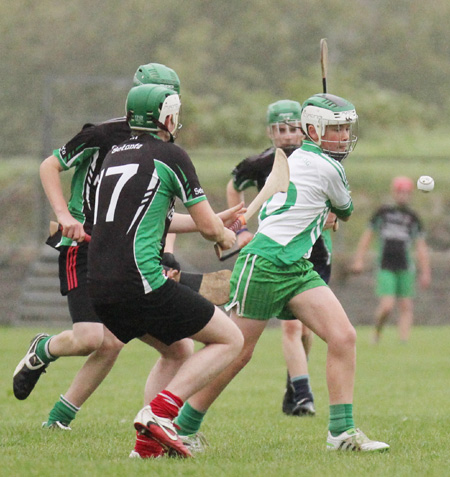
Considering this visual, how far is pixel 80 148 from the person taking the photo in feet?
Result: 20.9

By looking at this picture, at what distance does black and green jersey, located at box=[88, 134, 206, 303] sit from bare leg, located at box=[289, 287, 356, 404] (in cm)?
103

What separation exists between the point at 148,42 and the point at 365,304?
A: 20.1 meters

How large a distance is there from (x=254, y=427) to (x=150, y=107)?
253 cm

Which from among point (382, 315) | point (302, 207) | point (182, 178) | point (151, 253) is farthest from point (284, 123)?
point (382, 315)

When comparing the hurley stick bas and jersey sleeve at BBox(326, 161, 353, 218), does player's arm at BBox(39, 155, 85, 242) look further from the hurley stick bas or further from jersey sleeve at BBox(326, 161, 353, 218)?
jersey sleeve at BBox(326, 161, 353, 218)

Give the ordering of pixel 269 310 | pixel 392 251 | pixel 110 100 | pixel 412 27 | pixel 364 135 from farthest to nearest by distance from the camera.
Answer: pixel 412 27
pixel 364 135
pixel 110 100
pixel 392 251
pixel 269 310

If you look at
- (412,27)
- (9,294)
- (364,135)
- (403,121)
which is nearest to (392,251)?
(9,294)

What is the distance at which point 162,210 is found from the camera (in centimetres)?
513

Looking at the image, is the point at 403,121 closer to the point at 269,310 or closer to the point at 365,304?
the point at 365,304

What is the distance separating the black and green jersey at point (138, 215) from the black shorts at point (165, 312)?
1.9 inches

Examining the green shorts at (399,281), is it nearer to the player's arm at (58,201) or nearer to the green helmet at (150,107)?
the player's arm at (58,201)

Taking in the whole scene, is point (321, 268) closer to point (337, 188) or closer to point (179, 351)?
point (337, 188)

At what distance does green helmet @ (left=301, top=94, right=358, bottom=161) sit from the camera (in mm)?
5906

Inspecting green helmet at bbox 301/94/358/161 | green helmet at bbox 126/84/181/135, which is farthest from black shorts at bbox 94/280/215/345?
green helmet at bbox 301/94/358/161
